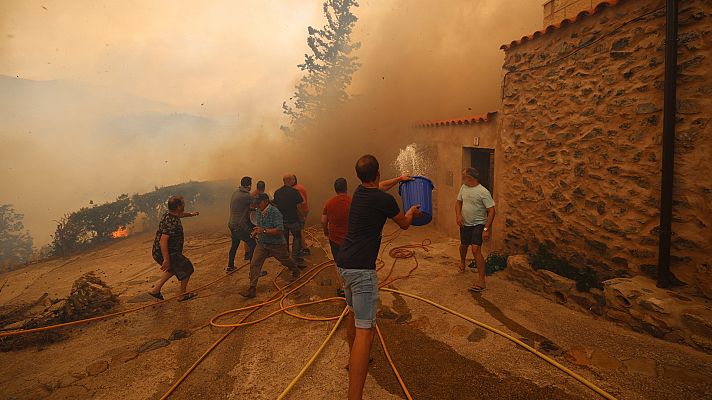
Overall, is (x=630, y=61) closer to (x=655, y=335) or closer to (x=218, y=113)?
(x=655, y=335)

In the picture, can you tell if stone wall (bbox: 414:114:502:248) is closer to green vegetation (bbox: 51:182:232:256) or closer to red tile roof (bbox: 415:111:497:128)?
red tile roof (bbox: 415:111:497:128)

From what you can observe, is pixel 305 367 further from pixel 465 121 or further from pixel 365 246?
pixel 465 121

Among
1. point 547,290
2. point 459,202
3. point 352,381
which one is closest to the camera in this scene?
point 352,381

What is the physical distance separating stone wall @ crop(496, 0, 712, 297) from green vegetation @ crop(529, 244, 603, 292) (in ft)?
0.40

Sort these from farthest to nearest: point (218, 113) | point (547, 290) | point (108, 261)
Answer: point (218, 113), point (108, 261), point (547, 290)

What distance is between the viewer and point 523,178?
6.19 m

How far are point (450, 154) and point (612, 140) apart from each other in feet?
15.7

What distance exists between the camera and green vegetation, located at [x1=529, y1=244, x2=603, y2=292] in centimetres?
461

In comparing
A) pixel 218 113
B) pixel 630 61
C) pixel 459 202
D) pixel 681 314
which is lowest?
pixel 681 314

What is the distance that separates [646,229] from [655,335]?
1.27 m

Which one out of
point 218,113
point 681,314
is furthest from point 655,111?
point 218,113

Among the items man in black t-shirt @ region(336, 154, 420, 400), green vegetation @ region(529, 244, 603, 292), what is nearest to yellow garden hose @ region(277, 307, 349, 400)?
man in black t-shirt @ region(336, 154, 420, 400)

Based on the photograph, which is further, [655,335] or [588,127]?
[588,127]

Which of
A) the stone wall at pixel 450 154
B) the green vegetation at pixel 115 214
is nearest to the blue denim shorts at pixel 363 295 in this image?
the stone wall at pixel 450 154
